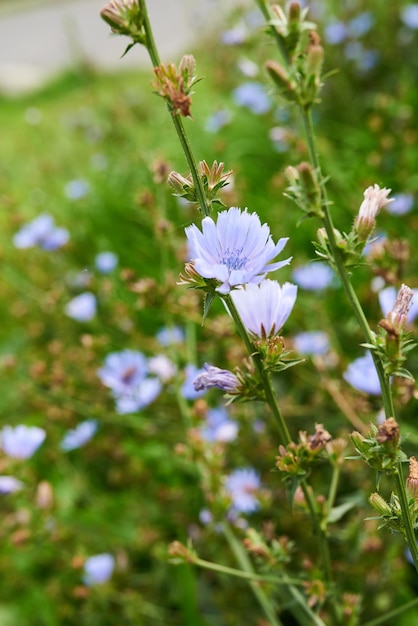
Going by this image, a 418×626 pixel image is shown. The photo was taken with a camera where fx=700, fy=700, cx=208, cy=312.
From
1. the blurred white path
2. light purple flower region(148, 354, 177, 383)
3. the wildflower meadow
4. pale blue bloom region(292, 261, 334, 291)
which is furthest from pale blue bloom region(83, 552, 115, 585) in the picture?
the blurred white path

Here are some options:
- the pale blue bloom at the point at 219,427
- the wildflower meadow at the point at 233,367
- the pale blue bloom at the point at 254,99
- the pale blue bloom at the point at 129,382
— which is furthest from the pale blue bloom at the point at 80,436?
the pale blue bloom at the point at 254,99

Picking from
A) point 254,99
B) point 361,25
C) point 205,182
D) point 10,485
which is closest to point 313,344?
point 10,485

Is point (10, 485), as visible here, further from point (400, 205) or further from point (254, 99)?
point (254, 99)

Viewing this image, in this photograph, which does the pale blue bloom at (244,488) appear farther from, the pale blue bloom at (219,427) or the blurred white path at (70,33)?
the blurred white path at (70,33)

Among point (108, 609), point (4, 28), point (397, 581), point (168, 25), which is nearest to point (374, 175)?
point (397, 581)

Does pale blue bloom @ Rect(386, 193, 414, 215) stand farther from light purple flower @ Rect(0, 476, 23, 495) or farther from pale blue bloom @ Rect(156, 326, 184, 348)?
light purple flower @ Rect(0, 476, 23, 495)

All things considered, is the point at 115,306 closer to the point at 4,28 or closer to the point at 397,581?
the point at 397,581
